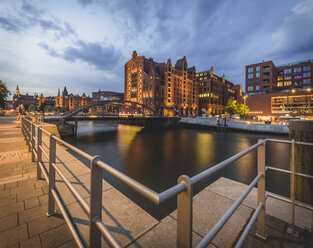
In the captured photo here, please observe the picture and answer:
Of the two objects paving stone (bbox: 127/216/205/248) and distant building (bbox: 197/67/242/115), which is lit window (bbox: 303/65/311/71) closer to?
distant building (bbox: 197/67/242/115)

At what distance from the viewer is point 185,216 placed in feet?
3.22

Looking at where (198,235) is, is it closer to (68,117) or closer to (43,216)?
(43,216)

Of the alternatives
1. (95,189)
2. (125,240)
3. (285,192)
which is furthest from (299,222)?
(285,192)

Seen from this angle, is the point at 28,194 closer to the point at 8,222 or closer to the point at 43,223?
the point at 8,222

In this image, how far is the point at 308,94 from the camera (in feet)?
181

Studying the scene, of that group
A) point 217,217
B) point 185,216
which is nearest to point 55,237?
point 185,216

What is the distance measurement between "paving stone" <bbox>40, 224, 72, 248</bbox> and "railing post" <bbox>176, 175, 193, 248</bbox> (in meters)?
2.10

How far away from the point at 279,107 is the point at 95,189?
3020 inches

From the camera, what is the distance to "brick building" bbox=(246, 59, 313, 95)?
2704 inches

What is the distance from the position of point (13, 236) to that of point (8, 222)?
0.42m

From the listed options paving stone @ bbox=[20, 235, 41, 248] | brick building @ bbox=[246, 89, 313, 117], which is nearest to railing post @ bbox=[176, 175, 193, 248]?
paving stone @ bbox=[20, 235, 41, 248]

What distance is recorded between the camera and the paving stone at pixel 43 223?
2.40m

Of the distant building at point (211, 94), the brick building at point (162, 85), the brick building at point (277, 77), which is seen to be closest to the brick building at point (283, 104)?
the brick building at point (277, 77)

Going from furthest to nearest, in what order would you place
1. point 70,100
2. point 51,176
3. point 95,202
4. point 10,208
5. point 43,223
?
point 70,100, point 10,208, point 51,176, point 43,223, point 95,202
